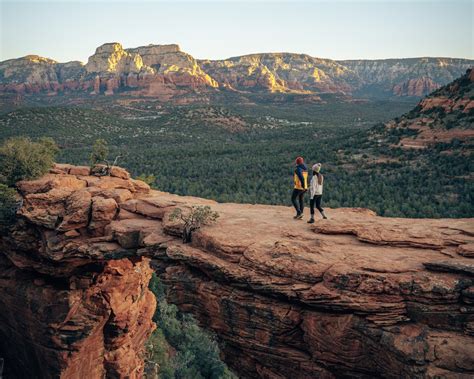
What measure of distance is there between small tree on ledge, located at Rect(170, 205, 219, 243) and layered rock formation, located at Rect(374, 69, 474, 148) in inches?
1336

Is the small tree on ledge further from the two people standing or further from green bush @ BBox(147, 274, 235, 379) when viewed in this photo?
green bush @ BBox(147, 274, 235, 379)

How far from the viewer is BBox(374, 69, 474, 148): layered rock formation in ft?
129

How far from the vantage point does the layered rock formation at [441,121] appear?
39.2 metres

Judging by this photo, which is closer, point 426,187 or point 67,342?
point 67,342

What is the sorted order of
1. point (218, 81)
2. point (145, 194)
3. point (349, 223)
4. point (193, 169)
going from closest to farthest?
point (349, 223), point (145, 194), point (193, 169), point (218, 81)

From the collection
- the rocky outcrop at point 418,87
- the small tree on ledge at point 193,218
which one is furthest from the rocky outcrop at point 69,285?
the rocky outcrop at point 418,87

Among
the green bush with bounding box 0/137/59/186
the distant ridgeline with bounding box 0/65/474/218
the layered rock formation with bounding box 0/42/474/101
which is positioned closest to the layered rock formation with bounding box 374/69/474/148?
the distant ridgeline with bounding box 0/65/474/218

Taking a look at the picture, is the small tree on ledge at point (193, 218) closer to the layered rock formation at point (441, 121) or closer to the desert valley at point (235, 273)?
the desert valley at point (235, 273)

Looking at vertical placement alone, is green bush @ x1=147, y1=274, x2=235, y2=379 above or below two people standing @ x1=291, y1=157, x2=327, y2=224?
below

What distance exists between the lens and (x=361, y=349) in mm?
8102

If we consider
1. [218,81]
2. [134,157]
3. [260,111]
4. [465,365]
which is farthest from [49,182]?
[218,81]

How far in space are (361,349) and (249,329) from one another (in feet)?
9.05

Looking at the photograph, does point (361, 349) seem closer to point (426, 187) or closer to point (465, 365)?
point (465, 365)

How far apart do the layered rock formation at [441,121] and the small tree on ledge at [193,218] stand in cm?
3392
